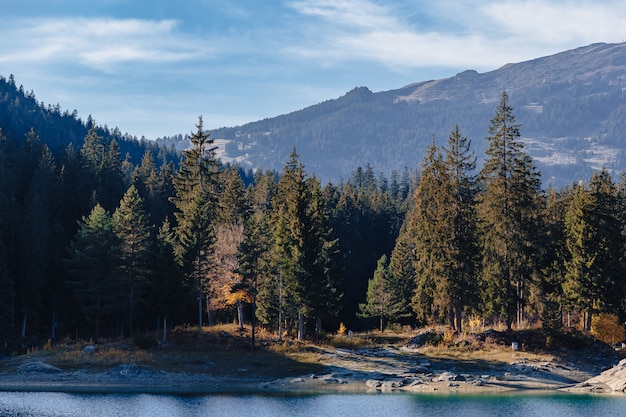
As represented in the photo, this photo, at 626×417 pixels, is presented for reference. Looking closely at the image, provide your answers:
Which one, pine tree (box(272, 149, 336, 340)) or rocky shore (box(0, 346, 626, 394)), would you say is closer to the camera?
rocky shore (box(0, 346, 626, 394))

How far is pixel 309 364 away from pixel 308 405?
1363 centimetres

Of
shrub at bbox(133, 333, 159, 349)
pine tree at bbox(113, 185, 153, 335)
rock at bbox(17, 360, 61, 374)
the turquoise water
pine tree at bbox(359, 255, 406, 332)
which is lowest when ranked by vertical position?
the turquoise water

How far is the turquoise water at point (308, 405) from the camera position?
52.3m

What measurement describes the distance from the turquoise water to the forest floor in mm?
3830

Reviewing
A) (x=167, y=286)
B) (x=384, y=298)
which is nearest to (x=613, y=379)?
(x=384, y=298)

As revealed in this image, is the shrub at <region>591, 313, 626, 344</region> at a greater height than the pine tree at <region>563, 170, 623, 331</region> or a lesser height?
lesser

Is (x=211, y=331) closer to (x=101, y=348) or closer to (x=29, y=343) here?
(x=101, y=348)

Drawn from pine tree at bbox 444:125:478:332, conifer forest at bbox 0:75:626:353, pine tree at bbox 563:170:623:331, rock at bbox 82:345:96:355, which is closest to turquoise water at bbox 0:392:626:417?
rock at bbox 82:345:96:355

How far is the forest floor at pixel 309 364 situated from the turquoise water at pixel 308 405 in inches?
151

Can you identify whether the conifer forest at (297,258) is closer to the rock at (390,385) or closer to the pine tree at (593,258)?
the pine tree at (593,258)

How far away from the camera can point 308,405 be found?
56.6 m

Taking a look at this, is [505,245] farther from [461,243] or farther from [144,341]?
[144,341]

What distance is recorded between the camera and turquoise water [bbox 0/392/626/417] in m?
52.3

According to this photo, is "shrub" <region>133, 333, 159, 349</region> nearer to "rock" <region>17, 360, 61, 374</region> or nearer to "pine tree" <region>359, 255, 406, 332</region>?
"rock" <region>17, 360, 61, 374</region>
